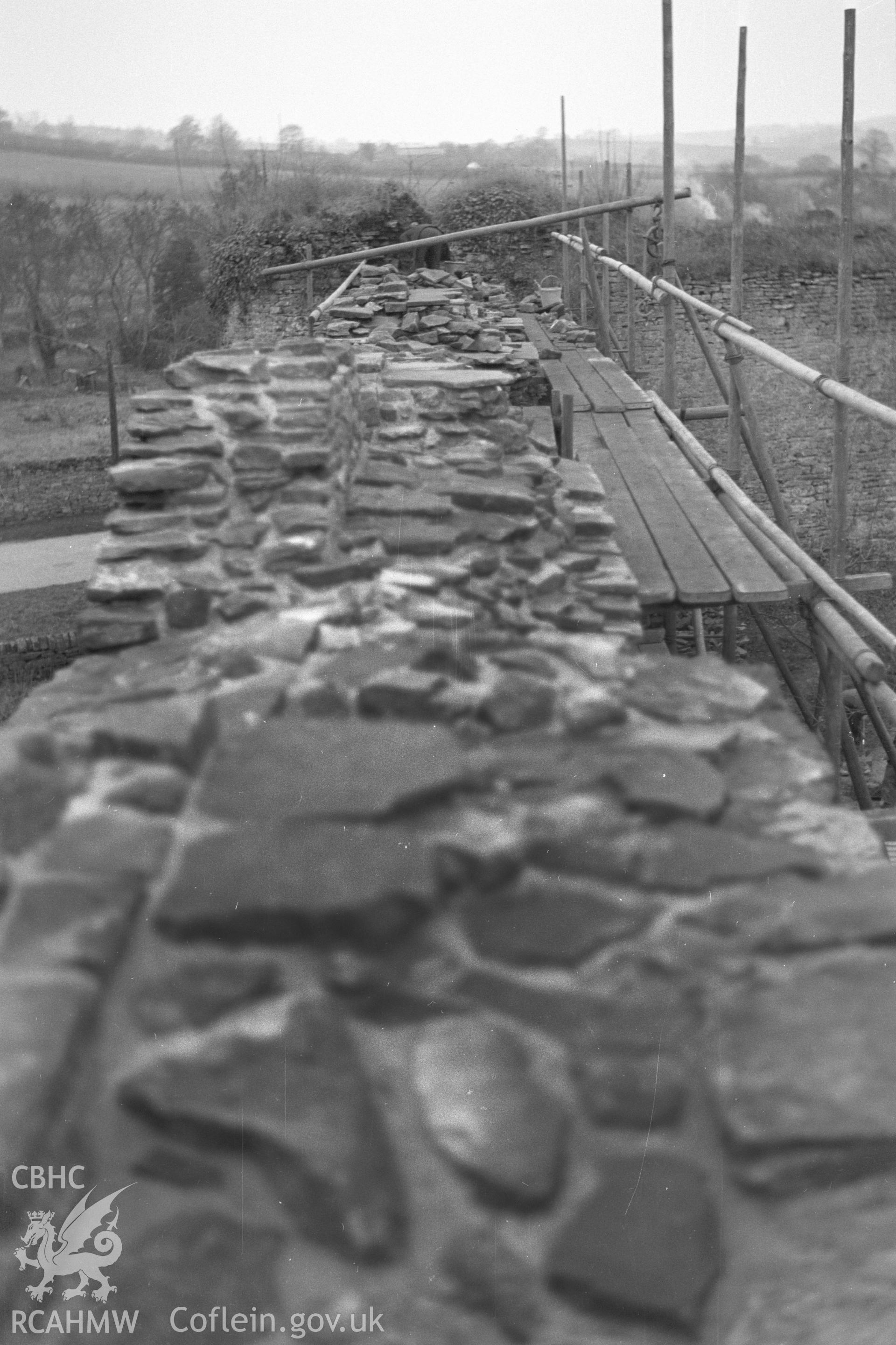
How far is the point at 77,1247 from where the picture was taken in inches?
52.9

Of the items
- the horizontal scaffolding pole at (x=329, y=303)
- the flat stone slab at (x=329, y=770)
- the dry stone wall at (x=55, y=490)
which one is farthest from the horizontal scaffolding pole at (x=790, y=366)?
the dry stone wall at (x=55, y=490)

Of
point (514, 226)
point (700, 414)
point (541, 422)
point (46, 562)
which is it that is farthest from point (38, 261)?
point (541, 422)

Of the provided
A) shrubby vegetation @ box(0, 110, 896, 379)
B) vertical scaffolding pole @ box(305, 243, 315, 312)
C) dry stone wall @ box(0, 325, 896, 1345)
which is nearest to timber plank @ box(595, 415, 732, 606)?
dry stone wall @ box(0, 325, 896, 1345)

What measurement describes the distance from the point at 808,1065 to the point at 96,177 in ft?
79.7

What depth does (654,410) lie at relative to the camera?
701 cm

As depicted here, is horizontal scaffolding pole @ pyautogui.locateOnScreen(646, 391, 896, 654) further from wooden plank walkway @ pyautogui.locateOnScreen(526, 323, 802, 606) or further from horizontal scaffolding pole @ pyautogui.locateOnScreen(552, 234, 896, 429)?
horizontal scaffolding pole @ pyautogui.locateOnScreen(552, 234, 896, 429)

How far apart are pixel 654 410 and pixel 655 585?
340cm

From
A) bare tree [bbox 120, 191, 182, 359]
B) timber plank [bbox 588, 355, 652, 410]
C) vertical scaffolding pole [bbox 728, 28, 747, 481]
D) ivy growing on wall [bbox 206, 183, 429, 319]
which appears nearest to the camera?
vertical scaffolding pole [bbox 728, 28, 747, 481]

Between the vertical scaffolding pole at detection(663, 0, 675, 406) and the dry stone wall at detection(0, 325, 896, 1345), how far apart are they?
5.97 meters

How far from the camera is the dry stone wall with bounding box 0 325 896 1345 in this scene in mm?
1312

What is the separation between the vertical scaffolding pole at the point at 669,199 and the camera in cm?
761

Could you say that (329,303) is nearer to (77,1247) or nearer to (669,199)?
(669,199)

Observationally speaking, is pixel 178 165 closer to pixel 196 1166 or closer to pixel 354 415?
pixel 354 415

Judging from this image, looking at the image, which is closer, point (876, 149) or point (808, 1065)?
point (808, 1065)
